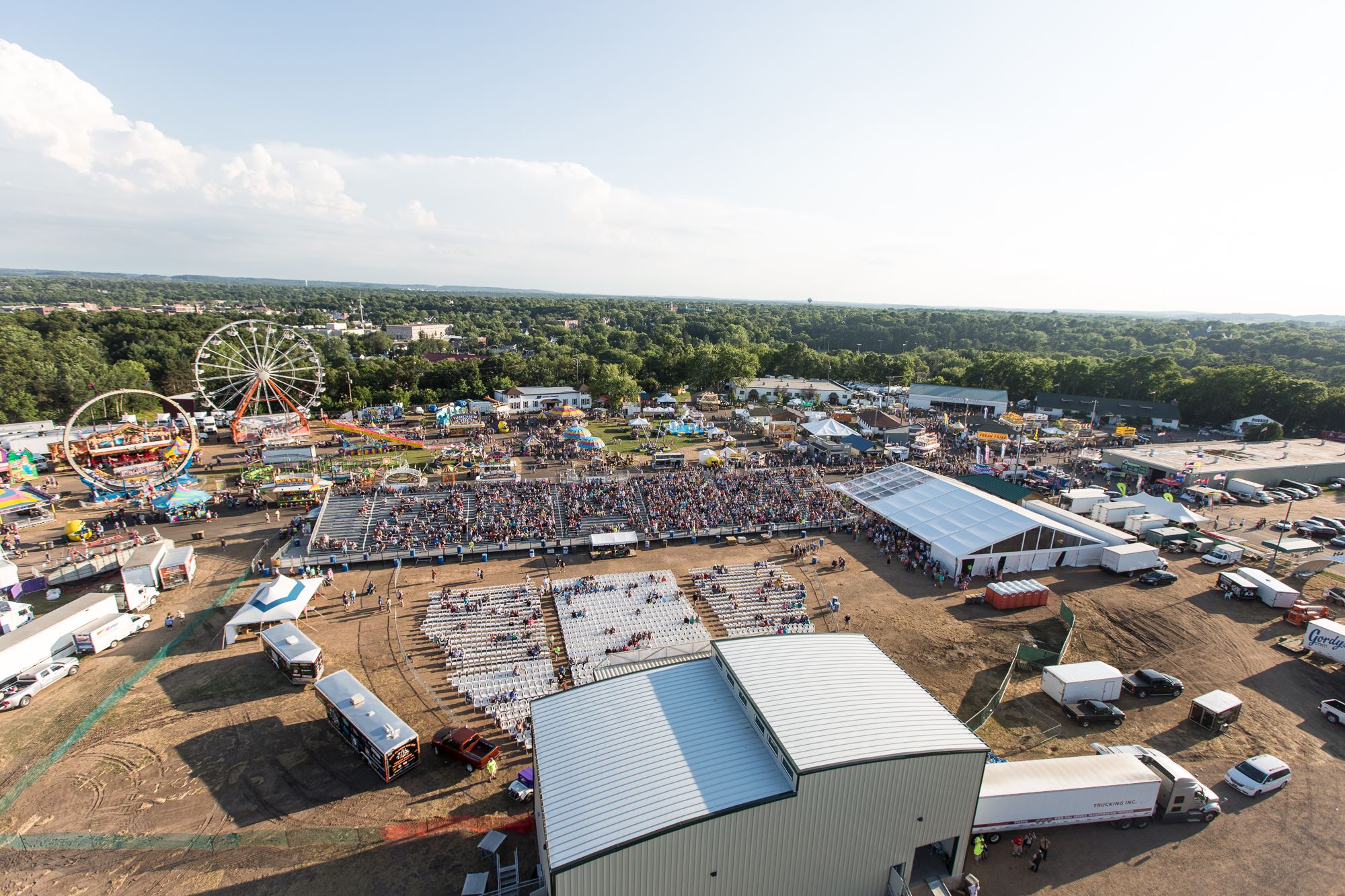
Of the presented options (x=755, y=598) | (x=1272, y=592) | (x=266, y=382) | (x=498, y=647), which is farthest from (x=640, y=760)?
(x=266, y=382)

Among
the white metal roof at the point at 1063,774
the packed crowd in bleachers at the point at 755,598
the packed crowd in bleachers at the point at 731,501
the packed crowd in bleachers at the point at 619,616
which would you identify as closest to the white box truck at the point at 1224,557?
the packed crowd in bleachers at the point at 731,501

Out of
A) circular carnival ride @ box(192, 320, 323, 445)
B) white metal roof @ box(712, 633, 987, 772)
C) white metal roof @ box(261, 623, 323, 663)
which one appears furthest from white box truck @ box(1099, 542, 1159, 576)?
circular carnival ride @ box(192, 320, 323, 445)

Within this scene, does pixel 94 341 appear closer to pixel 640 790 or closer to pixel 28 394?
pixel 28 394

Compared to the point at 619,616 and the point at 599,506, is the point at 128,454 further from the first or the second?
the point at 619,616

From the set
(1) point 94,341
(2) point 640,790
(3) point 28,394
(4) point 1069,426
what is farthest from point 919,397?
(1) point 94,341

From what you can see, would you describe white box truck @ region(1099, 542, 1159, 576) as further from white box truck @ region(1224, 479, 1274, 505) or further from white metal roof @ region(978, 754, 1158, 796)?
white box truck @ region(1224, 479, 1274, 505)

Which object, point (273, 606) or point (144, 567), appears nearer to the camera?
point (273, 606)
